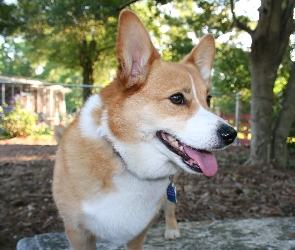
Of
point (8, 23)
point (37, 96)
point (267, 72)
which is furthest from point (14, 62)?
point (267, 72)

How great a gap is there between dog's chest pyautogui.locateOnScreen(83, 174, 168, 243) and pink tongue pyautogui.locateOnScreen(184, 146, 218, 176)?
14.4 inches

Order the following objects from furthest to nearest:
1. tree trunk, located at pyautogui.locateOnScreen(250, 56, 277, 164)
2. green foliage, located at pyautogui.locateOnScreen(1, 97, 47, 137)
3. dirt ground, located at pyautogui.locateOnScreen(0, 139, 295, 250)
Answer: green foliage, located at pyautogui.locateOnScreen(1, 97, 47, 137) < tree trunk, located at pyautogui.locateOnScreen(250, 56, 277, 164) < dirt ground, located at pyautogui.locateOnScreen(0, 139, 295, 250)

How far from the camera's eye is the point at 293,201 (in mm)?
4523

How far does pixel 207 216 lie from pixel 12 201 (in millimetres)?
2348

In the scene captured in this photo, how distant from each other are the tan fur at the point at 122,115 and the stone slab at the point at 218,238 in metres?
0.85

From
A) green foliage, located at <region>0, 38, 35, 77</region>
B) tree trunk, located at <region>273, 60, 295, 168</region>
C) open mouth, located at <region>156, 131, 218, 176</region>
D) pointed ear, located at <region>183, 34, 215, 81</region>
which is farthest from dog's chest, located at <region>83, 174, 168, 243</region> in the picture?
green foliage, located at <region>0, 38, 35, 77</region>

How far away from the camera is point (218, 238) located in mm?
3199

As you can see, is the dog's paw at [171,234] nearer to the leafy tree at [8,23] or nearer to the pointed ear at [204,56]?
the pointed ear at [204,56]

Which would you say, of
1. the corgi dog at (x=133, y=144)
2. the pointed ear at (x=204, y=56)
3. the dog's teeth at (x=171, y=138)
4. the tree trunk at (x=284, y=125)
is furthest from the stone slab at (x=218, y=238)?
the tree trunk at (x=284, y=125)

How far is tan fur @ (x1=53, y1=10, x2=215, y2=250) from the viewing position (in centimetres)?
215

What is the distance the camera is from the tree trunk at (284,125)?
604cm

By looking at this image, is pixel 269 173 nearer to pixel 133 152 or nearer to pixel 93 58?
pixel 133 152

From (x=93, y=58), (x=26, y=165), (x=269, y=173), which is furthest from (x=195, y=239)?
(x=93, y=58)

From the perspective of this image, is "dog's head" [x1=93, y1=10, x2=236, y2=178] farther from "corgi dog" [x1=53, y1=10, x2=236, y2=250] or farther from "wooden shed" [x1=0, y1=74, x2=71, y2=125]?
"wooden shed" [x1=0, y1=74, x2=71, y2=125]
